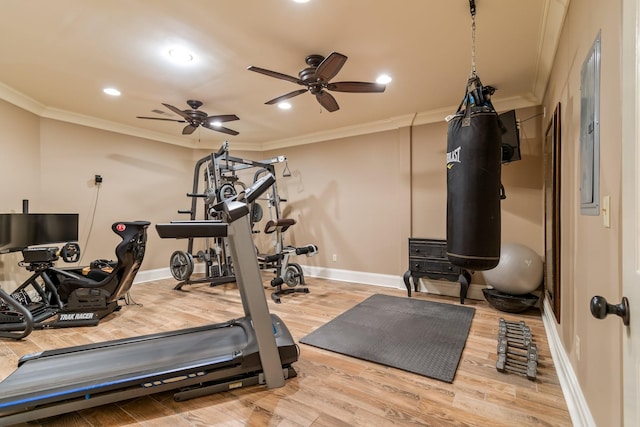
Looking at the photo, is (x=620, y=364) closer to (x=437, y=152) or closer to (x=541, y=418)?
(x=541, y=418)

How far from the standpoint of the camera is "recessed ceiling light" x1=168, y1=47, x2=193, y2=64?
8.29 feet

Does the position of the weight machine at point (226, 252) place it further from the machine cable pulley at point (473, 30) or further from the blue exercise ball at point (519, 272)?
the machine cable pulley at point (473, 30)

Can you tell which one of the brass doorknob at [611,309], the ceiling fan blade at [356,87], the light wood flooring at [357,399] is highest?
→ the ceiling fan blade at [356,87]

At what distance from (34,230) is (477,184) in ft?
14.8

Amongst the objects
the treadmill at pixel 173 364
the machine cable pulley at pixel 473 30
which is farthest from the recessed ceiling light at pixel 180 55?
the machine cable pulley at pixel 473 30

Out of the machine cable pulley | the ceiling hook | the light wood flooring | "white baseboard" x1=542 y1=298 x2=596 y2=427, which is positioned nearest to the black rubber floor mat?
the light wood flooring

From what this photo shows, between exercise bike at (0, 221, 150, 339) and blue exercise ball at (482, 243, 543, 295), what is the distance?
161 inches

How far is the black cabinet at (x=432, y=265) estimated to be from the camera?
3734 millimetres

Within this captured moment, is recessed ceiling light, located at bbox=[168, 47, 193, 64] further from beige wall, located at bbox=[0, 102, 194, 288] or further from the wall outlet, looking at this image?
the wall outlet

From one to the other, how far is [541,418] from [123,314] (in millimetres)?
4009

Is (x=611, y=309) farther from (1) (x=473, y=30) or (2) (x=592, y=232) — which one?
(1) (x=473, y=30)

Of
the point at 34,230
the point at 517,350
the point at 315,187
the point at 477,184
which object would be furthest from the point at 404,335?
the point at 34,230

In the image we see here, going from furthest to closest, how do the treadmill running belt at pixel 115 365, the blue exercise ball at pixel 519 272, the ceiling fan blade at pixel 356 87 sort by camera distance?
the blue exercise ball at pixel 519 272 → the ceiling fan blade at pixel 356 87 → the treadmill running belt at pixel 115 365

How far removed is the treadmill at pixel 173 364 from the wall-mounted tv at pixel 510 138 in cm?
282
